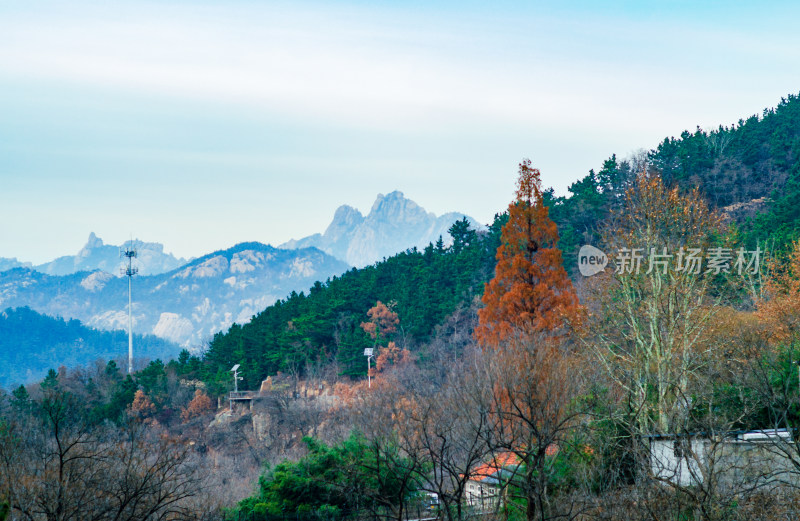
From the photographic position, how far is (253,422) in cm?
4169

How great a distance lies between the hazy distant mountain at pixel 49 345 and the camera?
156m

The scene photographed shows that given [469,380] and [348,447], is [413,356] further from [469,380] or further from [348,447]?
[348,447]

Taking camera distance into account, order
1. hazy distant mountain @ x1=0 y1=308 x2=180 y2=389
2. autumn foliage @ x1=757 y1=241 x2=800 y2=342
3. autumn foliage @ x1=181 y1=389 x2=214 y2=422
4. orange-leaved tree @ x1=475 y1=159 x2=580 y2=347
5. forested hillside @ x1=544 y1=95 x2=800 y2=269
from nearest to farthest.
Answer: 1. autumn foliage @ x1=757 y1=241 x2=800 y2=342
2. orange-leaved tree @ x1=475 y1=159 x2=580 y2=347
3. forested hillside @ x1=544 y1=95 x2=800 y2=269
4. autumn foliage @ x1=181 y1=389 x2=214 y2=422
5. hazy distant mountain @ x1=0 y1=308 x2=180 y2=389

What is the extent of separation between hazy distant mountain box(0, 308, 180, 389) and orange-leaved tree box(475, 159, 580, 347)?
142m

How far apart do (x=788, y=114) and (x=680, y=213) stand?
36.1 metres

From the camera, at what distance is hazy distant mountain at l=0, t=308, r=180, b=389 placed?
156 m

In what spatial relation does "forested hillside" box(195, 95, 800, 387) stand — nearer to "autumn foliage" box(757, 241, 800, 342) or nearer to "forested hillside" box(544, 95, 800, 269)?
"forested hillside" box(544, 95, 800, 269)

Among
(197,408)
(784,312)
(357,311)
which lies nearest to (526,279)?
(784,312)

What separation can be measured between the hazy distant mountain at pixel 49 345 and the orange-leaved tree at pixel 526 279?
142 metres

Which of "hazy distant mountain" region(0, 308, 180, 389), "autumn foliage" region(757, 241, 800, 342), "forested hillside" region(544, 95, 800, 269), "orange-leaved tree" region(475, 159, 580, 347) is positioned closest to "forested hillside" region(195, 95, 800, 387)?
"forested hillside" region(544, 95, 800, 269)

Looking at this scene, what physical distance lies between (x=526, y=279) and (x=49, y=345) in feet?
552

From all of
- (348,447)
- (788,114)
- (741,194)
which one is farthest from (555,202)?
(348,447)

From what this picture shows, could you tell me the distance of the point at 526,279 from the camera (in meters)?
23.1

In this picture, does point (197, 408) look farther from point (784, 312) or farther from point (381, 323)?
point (784, 312)
